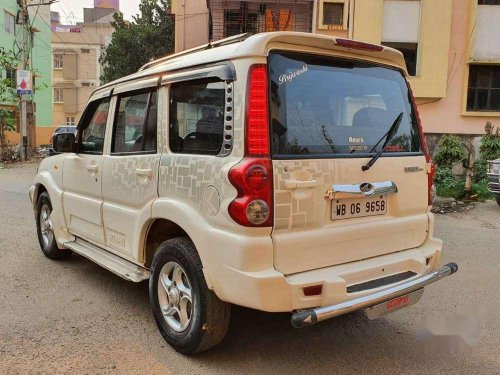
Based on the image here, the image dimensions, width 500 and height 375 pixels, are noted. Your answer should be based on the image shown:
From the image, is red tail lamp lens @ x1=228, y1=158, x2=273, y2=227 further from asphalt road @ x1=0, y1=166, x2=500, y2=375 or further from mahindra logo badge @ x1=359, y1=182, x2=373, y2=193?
asphalt road @ x1=0, y1=166, x2=500, y2=375

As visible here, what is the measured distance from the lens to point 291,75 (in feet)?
10.1

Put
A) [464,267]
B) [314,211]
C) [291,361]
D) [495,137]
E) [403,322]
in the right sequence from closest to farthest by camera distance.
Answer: [314,211]
[291,361]
[403,322]
[464,267]
[495,137]

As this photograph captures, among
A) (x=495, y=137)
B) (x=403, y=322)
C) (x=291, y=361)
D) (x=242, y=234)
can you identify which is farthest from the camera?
(x=495, y=137)

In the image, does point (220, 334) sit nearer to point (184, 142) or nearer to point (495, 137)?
point (184, 142)

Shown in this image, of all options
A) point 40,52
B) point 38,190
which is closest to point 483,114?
point 38,190

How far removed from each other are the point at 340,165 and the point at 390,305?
0.97m

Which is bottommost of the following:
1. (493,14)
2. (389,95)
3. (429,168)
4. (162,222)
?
(162,222)

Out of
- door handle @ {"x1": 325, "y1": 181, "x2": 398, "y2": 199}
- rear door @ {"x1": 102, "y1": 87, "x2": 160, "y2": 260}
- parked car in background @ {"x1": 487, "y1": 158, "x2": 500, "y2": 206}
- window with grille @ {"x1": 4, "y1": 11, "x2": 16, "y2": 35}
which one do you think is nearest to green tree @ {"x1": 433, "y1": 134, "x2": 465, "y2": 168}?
parked car in background @ {"x1": 487, "y1": 158, "x2": 500, "y2": 206}

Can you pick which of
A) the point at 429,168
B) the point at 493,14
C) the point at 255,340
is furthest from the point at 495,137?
the point at 255,340

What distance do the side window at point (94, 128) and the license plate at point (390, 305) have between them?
2.71m

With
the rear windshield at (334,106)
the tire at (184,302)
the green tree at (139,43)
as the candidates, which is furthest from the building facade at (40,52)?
the rear windshield at (334,106)

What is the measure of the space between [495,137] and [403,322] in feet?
38.3

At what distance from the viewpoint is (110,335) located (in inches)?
148

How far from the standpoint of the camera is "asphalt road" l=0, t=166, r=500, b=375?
330 cm
